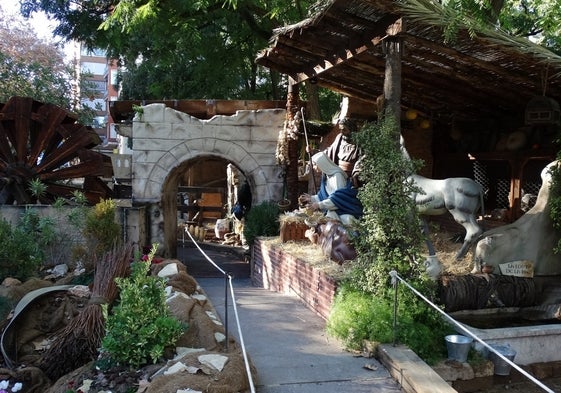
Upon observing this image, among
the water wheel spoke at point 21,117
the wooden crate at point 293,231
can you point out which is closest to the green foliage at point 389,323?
the wooden crate at point 293,231

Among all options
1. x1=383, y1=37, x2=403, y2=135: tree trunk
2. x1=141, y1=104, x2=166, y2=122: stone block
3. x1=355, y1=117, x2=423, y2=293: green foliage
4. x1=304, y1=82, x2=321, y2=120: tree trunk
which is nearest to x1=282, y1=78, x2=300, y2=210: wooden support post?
x1=304, y1=82, x2=321, y2=120: tree trunk

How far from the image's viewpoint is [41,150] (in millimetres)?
11820

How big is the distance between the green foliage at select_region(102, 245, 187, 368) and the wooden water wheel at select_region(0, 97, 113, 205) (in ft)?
28.1

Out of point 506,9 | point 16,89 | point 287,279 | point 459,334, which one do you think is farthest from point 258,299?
point 16,89

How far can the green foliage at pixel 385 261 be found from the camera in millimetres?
4848

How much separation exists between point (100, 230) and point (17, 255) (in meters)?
1.31

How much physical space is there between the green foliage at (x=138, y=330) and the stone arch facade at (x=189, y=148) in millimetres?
6172

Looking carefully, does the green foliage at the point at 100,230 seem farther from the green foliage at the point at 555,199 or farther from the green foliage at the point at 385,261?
the green foliage at the point at 555,199

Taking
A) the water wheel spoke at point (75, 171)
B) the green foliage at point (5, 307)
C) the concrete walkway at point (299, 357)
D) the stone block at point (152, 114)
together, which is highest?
the stone block at point (152, 114)

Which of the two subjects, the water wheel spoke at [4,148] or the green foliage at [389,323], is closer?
the green foliage at [389,323]

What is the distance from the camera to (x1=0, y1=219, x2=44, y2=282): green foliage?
7.71 m

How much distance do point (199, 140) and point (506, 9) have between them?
25.9ft

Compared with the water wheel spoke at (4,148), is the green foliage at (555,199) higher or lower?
lower

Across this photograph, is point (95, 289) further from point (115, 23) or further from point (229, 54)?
point (229, 54)
